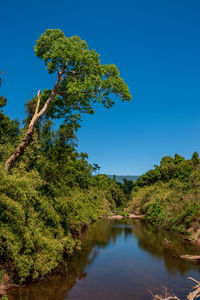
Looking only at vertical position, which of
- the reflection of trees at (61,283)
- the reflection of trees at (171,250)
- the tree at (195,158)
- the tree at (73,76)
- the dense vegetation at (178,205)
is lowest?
the reflection of trees at (61,283)

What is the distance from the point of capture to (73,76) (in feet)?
51.6

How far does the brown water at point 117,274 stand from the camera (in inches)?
501

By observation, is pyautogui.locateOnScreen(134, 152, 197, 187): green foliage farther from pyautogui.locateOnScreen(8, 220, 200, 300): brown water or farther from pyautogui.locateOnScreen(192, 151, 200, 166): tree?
pyautogui.locateOnScreen(8, 220, 200, 300): brown water

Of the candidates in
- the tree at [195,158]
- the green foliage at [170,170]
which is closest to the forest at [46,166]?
the green foliage at [170,170]

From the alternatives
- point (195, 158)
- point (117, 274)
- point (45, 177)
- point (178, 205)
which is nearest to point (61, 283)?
point (117, 274)

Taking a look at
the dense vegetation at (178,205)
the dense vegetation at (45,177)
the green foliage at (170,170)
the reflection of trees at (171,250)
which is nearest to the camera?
the dense vegetation at (45,177)

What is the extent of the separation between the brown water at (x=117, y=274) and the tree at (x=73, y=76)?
7.18 m

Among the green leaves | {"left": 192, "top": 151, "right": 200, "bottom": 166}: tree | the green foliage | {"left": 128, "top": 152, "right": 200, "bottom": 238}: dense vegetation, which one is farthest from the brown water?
{"left": 192, "top": 151, "right": 200, "bottom": 166}: tree

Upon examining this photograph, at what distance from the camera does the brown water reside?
12719 mm

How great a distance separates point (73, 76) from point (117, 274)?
44.5 ft

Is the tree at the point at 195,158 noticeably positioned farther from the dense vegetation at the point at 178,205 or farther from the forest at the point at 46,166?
the forest at the point at 46,166

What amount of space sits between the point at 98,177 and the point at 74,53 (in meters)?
64.3

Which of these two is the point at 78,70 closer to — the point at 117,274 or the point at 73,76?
the point at 73,76

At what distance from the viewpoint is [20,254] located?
11930mm
